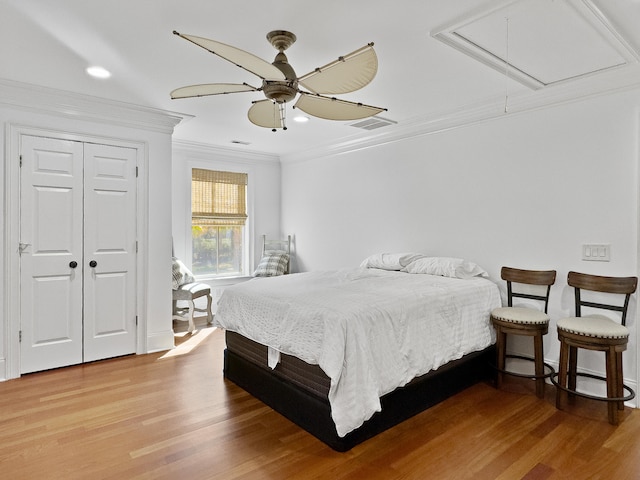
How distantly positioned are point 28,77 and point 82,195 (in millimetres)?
1055

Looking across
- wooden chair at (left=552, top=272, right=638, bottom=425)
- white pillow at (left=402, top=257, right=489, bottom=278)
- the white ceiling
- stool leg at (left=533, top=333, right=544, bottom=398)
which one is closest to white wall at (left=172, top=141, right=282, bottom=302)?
the white ceiling

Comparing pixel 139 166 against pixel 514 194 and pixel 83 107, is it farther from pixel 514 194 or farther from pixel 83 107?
pixel 514 194

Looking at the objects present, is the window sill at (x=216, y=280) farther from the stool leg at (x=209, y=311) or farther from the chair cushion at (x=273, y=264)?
the stool leg at (x=209, y=311)

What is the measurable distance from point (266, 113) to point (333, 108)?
0.49m

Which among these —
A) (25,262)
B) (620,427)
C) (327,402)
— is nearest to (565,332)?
(620,427)

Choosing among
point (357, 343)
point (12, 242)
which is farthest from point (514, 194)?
point (12, 242)

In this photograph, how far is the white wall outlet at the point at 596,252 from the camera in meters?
3.07

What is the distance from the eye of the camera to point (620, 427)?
2637 millimetres

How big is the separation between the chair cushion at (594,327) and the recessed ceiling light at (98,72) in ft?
12.5

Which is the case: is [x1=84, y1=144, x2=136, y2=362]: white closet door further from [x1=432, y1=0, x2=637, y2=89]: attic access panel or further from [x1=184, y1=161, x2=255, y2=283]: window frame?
[x1=432, y1=0, x2=637, y2=89]: attic access panel

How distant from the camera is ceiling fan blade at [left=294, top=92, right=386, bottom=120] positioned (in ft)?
8.16

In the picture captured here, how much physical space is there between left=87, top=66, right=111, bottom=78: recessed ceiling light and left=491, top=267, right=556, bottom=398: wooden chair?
3.57m

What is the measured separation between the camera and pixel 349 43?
2.54 m

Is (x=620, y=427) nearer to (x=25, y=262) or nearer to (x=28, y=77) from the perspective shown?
(x=25, y=262)
